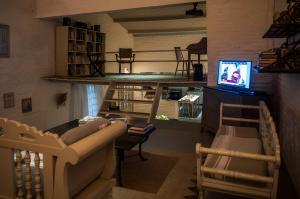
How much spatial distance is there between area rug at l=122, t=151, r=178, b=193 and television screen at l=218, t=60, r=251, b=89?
152cm

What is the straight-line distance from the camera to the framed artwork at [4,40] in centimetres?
503

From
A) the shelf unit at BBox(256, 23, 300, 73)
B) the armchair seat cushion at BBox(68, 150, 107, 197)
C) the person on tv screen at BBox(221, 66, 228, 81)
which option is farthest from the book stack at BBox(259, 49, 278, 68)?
the armchair seat cushion at BBox(68, 150, 107, 197)

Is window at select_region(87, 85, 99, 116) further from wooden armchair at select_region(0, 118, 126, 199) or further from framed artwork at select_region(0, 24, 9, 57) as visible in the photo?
wooden armchair at select_region(0, 118, 126, 199)

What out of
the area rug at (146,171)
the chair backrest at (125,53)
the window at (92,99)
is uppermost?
the chair backrest at (125,53)

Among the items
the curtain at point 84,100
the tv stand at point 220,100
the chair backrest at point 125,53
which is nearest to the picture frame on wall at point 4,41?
the curtain at point 84,100

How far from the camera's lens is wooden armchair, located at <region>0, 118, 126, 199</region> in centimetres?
141

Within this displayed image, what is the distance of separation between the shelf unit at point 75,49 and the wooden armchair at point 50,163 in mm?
5127

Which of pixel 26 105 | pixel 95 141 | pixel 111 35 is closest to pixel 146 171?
pixel 95 141

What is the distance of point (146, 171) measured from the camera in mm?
3305

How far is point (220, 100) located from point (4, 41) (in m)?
4.16

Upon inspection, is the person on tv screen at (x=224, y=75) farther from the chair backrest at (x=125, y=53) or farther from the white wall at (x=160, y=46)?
the white wall at (x=160, y=46)

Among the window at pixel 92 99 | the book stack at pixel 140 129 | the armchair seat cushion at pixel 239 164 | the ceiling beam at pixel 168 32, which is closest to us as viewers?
the armchair seat cushion at pixel 239 164

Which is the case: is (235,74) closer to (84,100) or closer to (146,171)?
(146,171)

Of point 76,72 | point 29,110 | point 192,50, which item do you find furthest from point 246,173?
point 76,72
